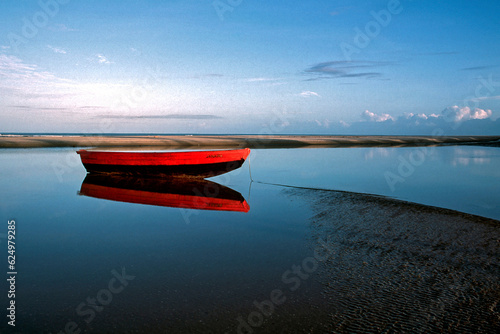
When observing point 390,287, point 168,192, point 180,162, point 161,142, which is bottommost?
point 390,287

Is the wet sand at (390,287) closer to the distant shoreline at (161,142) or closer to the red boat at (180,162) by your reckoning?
the red boat at (180,162)

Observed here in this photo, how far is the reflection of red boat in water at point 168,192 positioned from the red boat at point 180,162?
1.31 ft

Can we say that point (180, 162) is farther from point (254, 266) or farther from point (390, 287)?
point (390, 287)

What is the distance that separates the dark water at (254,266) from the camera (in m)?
3.95

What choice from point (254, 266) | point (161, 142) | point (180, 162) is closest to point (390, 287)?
point (254, 266)

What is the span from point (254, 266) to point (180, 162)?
37.3 ft

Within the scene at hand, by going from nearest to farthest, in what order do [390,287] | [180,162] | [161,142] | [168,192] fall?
[390,287], [168,192], [180,162], [161,142]

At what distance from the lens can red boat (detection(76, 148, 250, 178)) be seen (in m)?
16.2

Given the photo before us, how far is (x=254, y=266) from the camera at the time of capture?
5531 millimetres

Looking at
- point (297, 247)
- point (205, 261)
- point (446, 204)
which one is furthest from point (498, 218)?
point (205, 261)

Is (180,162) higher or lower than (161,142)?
lower

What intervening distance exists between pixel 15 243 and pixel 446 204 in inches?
443

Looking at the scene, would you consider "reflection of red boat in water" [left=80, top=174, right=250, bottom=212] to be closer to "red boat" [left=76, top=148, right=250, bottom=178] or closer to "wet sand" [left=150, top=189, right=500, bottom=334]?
"red boat" [left=76, top=148, right=250, bottom=178]

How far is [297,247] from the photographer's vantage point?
646 centimetres
